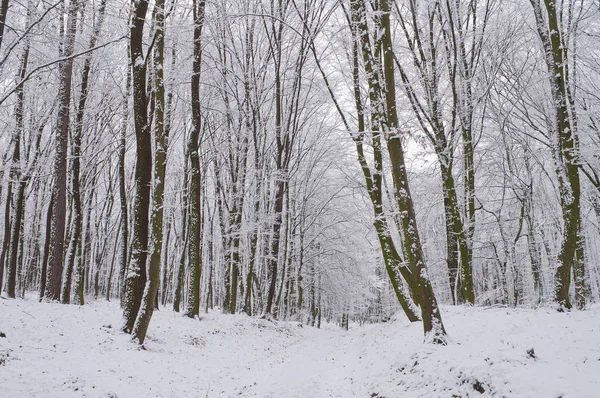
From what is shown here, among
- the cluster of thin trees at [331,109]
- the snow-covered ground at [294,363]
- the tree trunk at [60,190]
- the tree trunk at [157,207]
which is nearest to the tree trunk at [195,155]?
the cluster of thin trees at [331,109]

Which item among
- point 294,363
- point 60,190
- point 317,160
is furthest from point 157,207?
point 317,160

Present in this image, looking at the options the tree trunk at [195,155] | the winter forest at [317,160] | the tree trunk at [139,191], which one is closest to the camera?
the winter forest at [317,160]

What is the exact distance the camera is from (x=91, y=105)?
16156mm

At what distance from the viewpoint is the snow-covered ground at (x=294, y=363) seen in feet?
16.7

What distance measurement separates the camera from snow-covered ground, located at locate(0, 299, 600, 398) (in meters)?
5.10

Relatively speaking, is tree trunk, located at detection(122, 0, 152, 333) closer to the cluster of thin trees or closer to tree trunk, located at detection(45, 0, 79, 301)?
the cluster of thin trees

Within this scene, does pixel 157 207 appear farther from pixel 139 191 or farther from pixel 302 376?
pixel 302 376

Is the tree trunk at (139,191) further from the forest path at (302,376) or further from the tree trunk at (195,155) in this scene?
the tree trunk at (195,155)

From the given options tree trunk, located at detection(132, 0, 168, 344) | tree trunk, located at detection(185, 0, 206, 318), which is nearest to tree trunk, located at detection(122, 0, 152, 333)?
tree trunk, located at detection(132, 0, 168, 344)

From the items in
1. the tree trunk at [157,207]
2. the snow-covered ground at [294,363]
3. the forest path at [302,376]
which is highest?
the tree trunk at [157,207]

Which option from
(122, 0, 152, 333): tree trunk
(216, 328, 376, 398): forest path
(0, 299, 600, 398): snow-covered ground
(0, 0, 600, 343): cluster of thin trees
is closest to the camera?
(0, 299, 600, 398): snow-covered ground

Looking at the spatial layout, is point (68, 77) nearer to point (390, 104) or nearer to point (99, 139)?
point (99, 139)

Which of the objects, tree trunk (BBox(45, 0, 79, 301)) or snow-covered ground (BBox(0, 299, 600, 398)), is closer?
snow-covered ground (BBox(0, 299, 600, 398))

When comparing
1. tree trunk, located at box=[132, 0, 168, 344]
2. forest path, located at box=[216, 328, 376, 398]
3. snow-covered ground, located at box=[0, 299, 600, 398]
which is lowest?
forest path, located at box=[216, 328, 376, 398]
